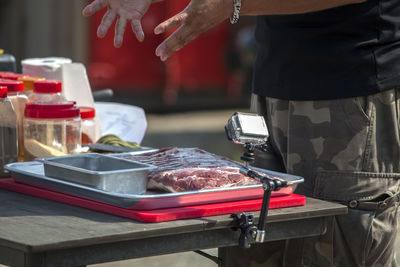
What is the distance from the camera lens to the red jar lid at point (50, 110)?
2264 millimetres

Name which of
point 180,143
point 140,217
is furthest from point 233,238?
point 180,143

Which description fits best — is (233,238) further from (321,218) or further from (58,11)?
(58,11)

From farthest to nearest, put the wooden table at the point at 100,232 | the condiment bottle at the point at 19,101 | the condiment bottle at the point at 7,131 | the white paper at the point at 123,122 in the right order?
the white paper at the point at 123,122 → the condiment bottle at the point at 19,101 → the condiment bottle at the point at 7,131 → the wooden table at the point at 100,232

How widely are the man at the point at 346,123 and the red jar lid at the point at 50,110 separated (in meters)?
0.61

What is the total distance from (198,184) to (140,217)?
22 cm

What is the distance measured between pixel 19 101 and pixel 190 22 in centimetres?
77

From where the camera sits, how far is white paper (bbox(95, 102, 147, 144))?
9.49 ft

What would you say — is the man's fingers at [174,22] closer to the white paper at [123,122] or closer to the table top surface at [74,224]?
the table top surface at [74,224]

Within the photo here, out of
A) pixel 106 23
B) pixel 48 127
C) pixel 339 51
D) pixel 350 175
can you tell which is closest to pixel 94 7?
pixel 106 23

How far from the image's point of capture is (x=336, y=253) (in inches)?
88.5

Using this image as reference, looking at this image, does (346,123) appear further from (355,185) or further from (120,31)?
(120,31)

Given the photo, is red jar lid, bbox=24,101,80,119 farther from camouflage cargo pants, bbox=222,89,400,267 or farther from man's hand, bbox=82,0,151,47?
camouflage cargo pants, bbox=222,89,400,267

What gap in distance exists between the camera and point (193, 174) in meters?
1.93

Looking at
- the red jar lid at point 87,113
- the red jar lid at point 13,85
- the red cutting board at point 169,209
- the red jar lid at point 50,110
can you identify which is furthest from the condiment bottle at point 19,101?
the red cutting board at point 169,209
